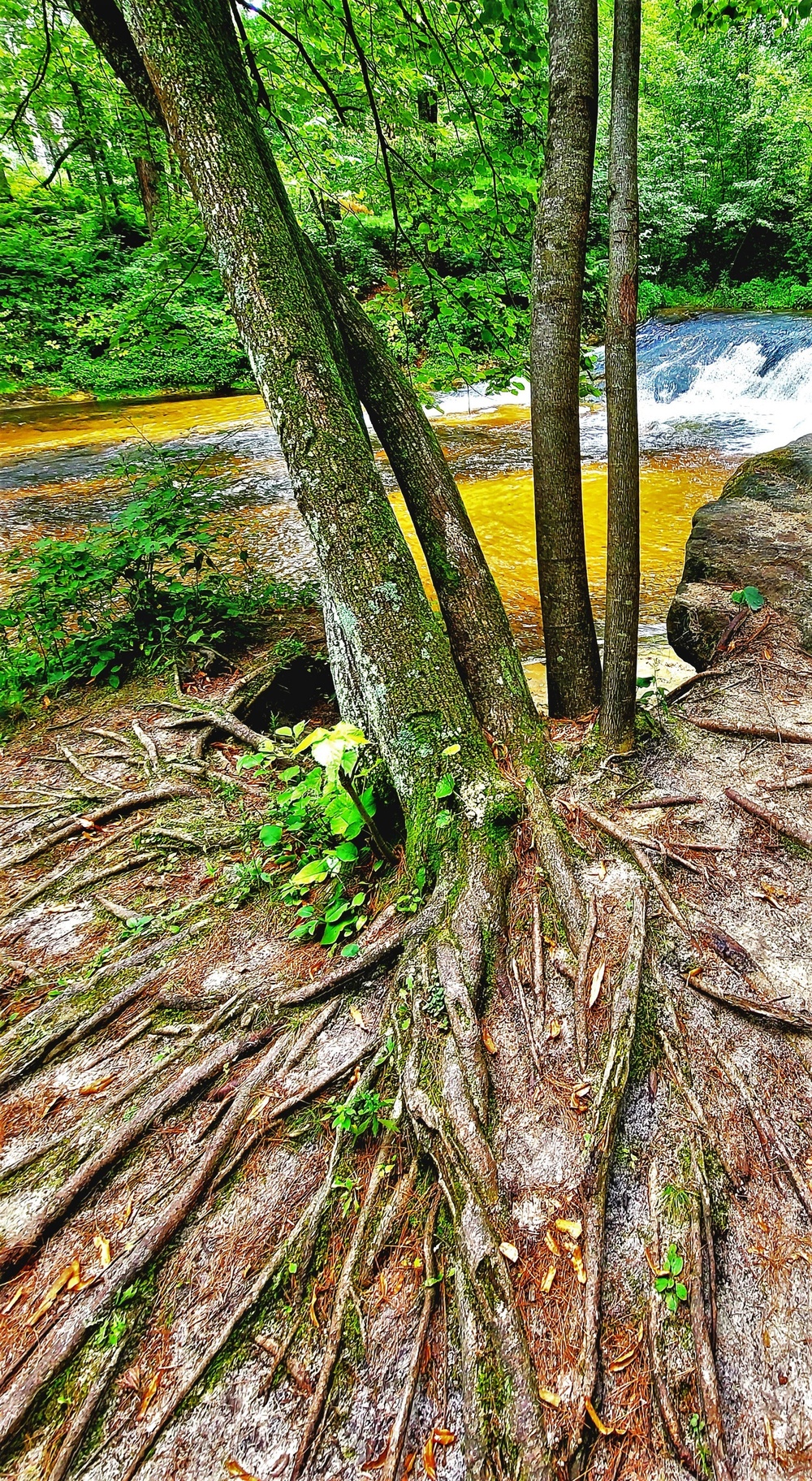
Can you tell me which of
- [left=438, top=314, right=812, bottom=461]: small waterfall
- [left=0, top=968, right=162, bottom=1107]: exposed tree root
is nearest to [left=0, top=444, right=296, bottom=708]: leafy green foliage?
[left=0, top=968, right=162, bottom=1107]: exposed tree root

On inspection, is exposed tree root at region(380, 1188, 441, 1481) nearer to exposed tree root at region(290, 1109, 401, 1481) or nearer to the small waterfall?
exposed tree root at region(290, 1109, 401, 1481)

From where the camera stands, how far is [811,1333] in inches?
55.6

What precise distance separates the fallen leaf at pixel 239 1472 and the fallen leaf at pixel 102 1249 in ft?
1.70

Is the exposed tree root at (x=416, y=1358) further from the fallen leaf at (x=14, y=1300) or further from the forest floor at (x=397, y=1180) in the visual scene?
the fallen leaf at (x=14, y=1300)

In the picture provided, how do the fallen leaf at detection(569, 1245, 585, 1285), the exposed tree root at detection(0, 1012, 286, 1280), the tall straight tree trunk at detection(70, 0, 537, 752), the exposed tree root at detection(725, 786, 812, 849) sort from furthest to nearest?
1. the tall straight tree trunk at detection(70, 0, 537, 752)
2. the exposed tree root at detection(725, 786, 812, 849)
3. the exposed tree root at detection(0, 1012, 286, 1280)
4. the fallen leaf at detection(569, 1245, 585, 1285)

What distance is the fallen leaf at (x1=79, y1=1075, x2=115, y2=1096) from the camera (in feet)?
6.79

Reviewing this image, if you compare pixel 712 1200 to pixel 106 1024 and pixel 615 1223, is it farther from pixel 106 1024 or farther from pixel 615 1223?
pixel 106 1024

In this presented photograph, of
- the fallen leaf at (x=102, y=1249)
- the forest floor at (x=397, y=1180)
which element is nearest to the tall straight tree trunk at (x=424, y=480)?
the forest floor at (x=397, y=1180)

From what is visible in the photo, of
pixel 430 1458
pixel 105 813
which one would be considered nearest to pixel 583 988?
pixel 430 1458

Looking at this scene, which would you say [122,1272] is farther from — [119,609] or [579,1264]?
[119,609]

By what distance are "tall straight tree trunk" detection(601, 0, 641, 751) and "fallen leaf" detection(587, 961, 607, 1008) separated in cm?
121

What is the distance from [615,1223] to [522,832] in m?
1.20

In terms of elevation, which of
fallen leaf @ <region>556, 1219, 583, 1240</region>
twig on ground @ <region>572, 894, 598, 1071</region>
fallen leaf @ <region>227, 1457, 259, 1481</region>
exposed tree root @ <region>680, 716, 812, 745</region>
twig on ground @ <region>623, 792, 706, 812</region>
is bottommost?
fallen leaf @ <region>227, 1457, 259, 1481</region>

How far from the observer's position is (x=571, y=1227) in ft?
5.14
